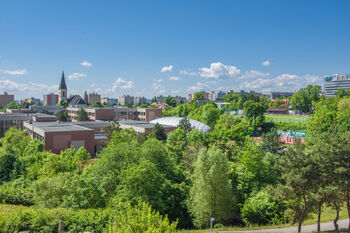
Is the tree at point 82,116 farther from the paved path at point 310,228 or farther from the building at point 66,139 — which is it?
the paved path at point 310,228

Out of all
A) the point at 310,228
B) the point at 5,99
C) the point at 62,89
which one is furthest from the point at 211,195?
the point at 5,99

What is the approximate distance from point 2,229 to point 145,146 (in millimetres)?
14043

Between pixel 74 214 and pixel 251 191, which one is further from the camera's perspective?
pixel 251 191

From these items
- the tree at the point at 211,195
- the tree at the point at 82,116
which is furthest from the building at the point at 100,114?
the tree at the point at 211,195

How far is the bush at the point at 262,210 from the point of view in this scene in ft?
76.2

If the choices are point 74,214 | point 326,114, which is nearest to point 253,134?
point 326,114

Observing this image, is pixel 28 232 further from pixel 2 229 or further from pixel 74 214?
pixel 74 214

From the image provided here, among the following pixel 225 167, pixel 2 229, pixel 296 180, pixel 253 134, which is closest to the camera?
pixel 296 180

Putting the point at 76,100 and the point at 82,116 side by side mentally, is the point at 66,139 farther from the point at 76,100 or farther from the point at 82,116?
the point at 76,100

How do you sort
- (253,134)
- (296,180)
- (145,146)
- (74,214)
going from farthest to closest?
(253,134) < (145,146) < (74,214) < (296,180)

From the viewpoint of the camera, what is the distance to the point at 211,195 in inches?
902

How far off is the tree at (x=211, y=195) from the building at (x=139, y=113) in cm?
7212

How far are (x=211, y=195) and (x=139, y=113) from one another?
80168 mm

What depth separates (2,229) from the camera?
664 inches
